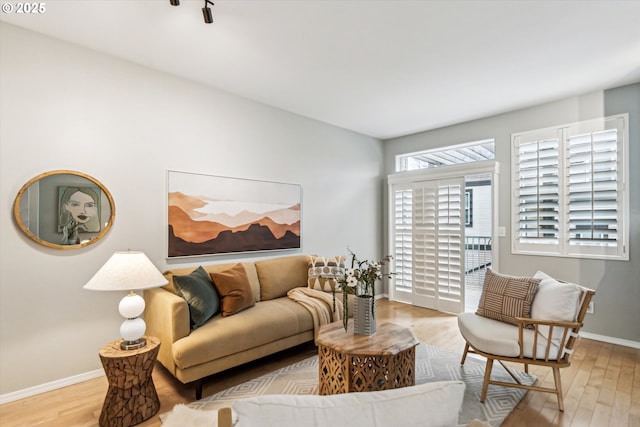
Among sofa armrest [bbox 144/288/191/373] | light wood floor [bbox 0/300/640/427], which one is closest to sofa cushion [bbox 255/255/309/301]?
light wood floor [bbox 0/300/640/427]

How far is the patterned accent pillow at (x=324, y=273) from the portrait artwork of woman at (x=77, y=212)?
216 centimetres

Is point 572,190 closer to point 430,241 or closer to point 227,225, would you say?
point 430,241

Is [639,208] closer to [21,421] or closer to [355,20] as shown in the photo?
[355,20]

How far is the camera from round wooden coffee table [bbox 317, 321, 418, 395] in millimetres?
2064

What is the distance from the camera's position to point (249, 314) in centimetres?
281

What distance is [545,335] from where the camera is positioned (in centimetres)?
225

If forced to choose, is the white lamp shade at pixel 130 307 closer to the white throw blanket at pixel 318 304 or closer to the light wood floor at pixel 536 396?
the light wood floor at pixel 536 396

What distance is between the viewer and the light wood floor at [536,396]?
2.12 metres

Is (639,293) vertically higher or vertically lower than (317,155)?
lower

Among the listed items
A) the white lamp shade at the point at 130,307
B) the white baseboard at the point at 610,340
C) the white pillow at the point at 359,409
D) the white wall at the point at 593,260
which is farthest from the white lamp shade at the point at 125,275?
the white baseboard at the point at 610,340

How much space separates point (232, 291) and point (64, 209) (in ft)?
4.90

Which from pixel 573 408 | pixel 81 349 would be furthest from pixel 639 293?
pixel 81 349

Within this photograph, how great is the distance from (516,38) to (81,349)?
4.32 m

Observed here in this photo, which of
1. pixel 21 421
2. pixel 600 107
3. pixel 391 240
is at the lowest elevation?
pixel 21 421
